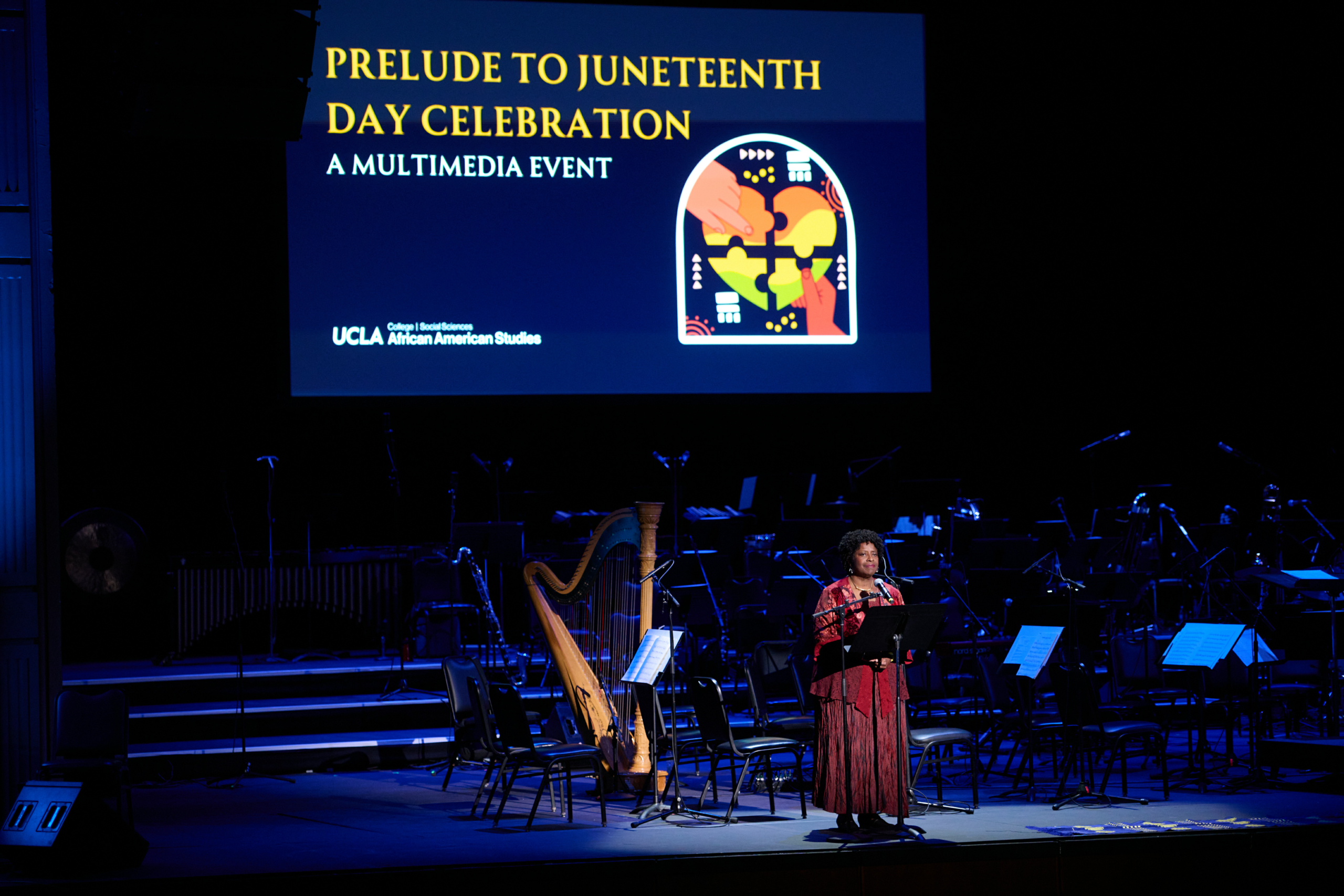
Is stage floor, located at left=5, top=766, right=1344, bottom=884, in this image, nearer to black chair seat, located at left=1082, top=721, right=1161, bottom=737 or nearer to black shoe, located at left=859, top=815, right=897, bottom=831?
black shoe, located at left=859, top=815, right=897, bottom=831

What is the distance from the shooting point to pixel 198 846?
19.4ft

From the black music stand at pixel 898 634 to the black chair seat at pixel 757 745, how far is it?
821 millimetres

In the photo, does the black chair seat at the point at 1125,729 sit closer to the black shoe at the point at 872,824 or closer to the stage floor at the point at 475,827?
the stage floor at the point at 475,827

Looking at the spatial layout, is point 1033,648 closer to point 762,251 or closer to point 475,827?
point 475,827

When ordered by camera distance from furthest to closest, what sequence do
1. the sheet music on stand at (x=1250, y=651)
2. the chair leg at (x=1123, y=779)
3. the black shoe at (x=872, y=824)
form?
the sheet music on stand at (x=1250, y=651), the chair leg at (x=1123, y=779), the black shoe at (x=872, y=824)

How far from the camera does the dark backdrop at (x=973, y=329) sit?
34.4 feet

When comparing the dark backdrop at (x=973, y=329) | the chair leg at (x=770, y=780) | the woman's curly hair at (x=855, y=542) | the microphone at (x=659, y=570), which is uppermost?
the dark backdrop at (x=973, y=329)

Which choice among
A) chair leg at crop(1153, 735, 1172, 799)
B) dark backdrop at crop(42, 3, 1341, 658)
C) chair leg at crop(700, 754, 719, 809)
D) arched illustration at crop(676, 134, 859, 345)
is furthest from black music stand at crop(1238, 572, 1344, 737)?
arched illustration at crop(676, 134, 859, 345)

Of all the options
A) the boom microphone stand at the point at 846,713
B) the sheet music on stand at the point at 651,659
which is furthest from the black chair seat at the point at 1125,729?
the sheet music on stand at the point at 651,659

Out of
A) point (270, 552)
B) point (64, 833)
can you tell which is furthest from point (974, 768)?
point (270, 552)

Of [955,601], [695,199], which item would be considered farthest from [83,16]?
[955,601]

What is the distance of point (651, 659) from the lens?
603 centimetres

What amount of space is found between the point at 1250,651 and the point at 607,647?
3.31 meters

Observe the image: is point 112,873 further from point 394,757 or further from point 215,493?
point 215,493
